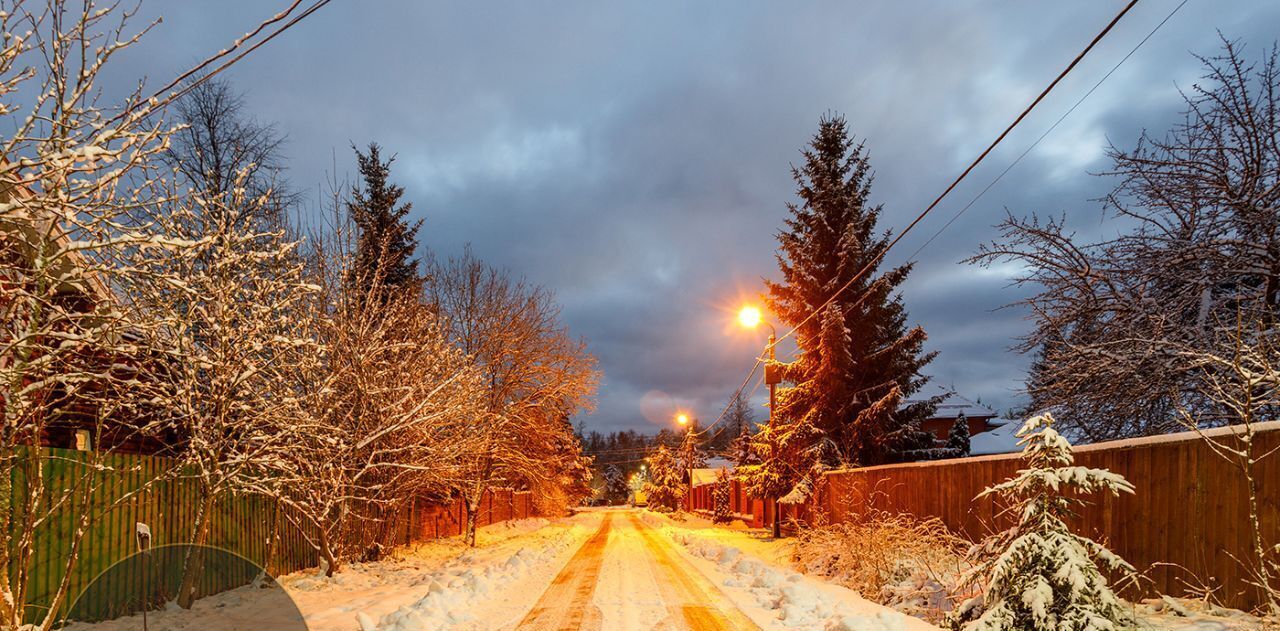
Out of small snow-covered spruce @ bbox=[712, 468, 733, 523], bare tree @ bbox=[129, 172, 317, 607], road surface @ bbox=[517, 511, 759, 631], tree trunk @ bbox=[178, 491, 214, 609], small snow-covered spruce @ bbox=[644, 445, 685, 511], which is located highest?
bare tree @ bbox=[129, 172, 317, 607]

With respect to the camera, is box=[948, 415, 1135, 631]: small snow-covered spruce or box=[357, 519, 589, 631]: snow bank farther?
box=[357, 519, 589, 631]: snow bank

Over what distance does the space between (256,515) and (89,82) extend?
8568mm

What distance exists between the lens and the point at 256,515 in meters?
10.7

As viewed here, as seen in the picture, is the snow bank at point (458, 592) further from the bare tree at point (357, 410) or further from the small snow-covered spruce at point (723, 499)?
the small snow-covered spruce at point (723, 499)

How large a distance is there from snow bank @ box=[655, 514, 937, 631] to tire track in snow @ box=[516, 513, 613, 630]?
2.16 meters

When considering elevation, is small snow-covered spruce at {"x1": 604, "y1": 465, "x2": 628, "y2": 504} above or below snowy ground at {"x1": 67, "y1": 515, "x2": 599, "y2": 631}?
below

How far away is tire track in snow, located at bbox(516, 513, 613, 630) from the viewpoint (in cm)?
779

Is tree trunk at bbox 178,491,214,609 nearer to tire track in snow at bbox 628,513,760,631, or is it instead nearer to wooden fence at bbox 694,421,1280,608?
tire track in snow at bbox 628,513,760,631

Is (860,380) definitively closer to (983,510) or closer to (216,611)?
(983,510)

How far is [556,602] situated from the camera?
9305 mm

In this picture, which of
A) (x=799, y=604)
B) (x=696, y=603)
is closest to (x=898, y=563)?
(x=799, y=604)

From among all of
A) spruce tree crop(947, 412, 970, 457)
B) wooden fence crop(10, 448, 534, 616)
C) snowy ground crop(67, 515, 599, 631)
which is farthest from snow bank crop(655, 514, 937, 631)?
spruce tree crop(947, 412, 970, 457)

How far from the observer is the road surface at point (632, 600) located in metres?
7.78

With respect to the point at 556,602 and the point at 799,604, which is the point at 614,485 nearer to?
the point at 556,602
